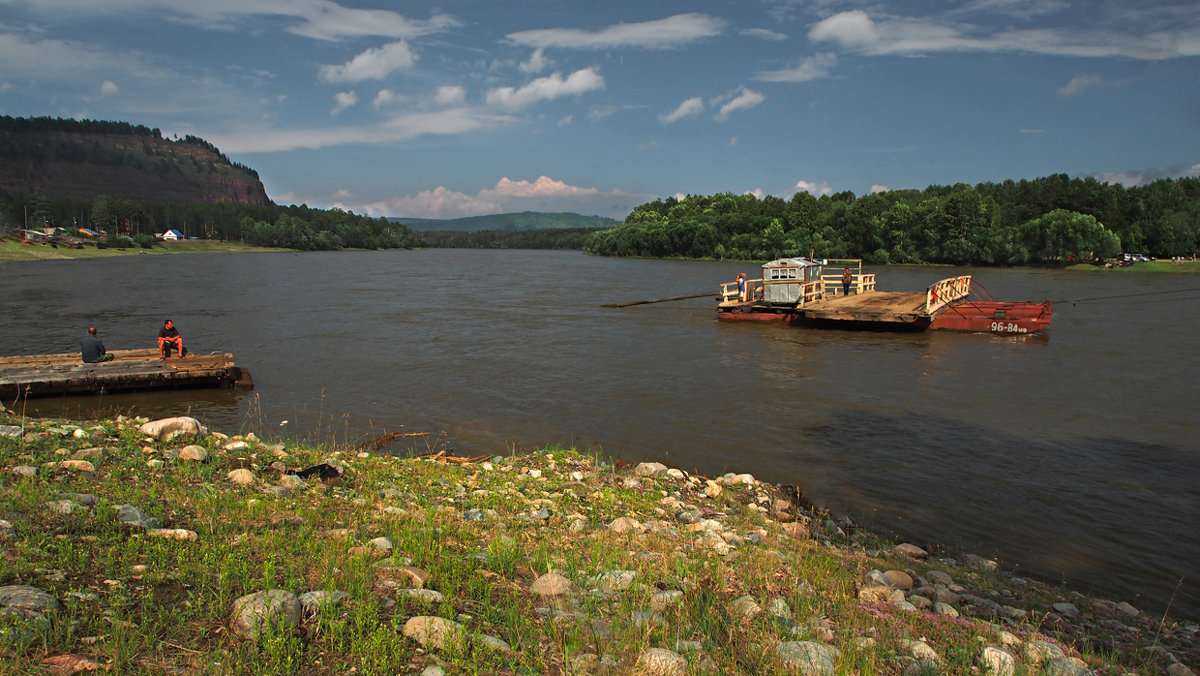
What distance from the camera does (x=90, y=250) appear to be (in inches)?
5103

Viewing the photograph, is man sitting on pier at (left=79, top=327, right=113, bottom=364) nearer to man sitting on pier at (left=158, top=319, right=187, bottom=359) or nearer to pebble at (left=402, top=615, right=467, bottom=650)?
man sitting on pier at (left=158, top=319, right=187, bottom=359)

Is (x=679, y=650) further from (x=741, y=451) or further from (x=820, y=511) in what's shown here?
(x=741, y=451)

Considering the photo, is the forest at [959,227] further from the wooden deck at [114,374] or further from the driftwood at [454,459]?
the driftwood at [454,459]

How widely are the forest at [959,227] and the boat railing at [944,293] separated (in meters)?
66.7

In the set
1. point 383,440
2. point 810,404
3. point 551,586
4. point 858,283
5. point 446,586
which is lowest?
point 383,440

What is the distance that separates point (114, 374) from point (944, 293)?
39.2m

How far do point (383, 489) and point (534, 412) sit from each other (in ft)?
31.3

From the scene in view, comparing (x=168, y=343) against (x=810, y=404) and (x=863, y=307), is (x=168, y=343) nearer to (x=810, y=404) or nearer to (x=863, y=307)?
(x=810, y=404)

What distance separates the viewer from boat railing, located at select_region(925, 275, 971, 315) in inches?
1380

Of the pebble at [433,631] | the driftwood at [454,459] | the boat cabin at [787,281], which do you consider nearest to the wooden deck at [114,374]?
the driftwood at [454,459]

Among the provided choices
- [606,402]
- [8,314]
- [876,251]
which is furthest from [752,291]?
[876,251]

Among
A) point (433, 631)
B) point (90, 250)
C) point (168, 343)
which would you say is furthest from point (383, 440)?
point (90, 250)

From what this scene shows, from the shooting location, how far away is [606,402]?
20.0 meters

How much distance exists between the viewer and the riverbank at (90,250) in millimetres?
106312
